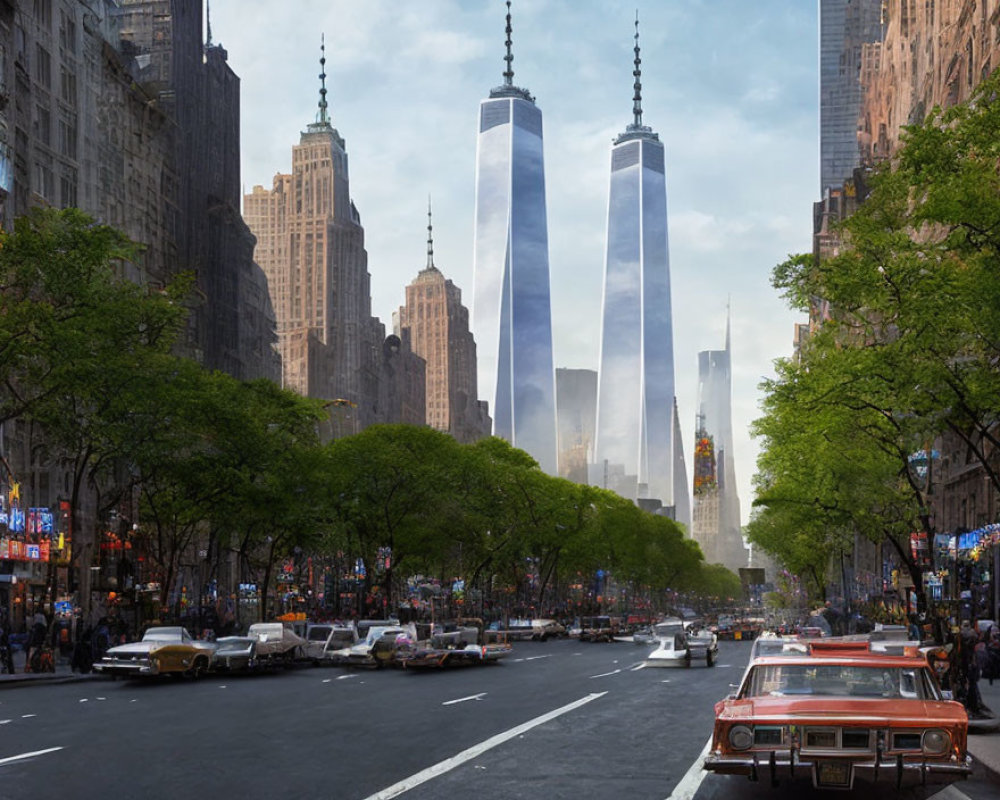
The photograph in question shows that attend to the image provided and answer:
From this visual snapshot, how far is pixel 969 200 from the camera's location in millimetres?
A: 27156

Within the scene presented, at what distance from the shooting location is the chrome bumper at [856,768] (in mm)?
12523

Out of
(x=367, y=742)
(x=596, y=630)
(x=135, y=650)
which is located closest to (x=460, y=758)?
(x=367, y=742)

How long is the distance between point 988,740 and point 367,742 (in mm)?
8925

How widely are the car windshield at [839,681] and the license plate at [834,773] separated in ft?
5.03

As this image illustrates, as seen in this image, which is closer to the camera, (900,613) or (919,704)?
(919,704)

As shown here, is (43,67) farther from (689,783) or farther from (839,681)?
(839,681)

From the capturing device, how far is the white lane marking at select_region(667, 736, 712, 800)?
1409cm

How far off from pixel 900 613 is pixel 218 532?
1718 inches

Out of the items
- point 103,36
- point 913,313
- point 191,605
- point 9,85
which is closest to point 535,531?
point 191,605

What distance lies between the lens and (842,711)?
13164mm

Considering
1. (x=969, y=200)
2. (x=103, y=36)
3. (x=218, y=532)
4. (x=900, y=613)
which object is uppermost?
(x=103, y=36)

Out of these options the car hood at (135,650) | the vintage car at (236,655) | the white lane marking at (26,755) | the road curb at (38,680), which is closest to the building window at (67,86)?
the vintage car at (236,655)

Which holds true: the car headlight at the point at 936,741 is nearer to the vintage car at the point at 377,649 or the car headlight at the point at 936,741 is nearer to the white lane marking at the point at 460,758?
the white lane marking at the point at 460,758

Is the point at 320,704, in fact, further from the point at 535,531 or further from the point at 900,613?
the point at 535,531
